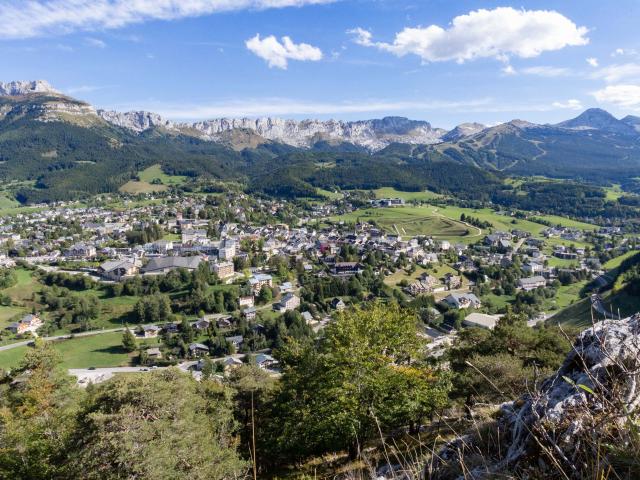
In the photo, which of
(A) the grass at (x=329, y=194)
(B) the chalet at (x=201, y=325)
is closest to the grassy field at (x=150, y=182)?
(A) the grass at (x=329, y=194)

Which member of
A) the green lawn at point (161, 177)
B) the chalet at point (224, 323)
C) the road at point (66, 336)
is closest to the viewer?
the road at point (66, 336)

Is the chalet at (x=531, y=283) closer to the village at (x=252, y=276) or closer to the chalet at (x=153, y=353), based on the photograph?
the village at (x=252, y=276)

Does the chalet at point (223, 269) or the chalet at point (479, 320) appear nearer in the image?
the chalet at point (479, 320)

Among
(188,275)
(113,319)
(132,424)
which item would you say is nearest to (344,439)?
(132,424)

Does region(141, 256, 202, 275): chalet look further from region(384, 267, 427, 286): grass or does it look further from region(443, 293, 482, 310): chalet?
region(443, 293, 482, 310): chalet

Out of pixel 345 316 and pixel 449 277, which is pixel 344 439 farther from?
pixel 449 277

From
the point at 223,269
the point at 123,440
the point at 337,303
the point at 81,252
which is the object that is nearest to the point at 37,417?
the point at 123,440

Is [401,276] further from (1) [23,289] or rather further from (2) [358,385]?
(2) [358,385]
